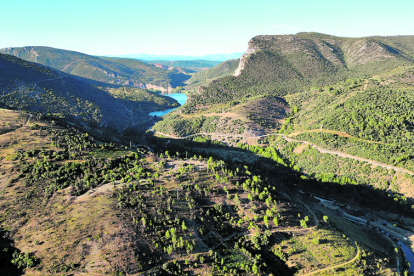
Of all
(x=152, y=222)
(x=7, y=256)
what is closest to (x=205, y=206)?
(x=152, y=222)

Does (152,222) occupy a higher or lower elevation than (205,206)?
→ higher

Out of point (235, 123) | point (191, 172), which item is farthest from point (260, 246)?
point (235, 123)

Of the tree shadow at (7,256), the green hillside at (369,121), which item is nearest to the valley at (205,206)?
the tree shadow at (7,256)

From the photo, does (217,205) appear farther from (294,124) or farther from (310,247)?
(294,124)

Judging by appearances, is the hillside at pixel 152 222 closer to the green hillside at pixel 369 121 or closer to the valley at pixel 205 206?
the valley at pixel 205 206

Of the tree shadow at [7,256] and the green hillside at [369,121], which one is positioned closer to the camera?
the tree shadow at [7,256]

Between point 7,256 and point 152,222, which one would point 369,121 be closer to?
point 152,222

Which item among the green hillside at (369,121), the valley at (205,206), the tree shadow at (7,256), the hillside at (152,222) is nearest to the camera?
the tree shadow at (7,256)

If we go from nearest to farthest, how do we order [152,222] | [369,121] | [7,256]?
[7,256]
[152,222]
[369,121]

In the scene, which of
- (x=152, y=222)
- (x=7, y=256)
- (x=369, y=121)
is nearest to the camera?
(x=7, y=256)
